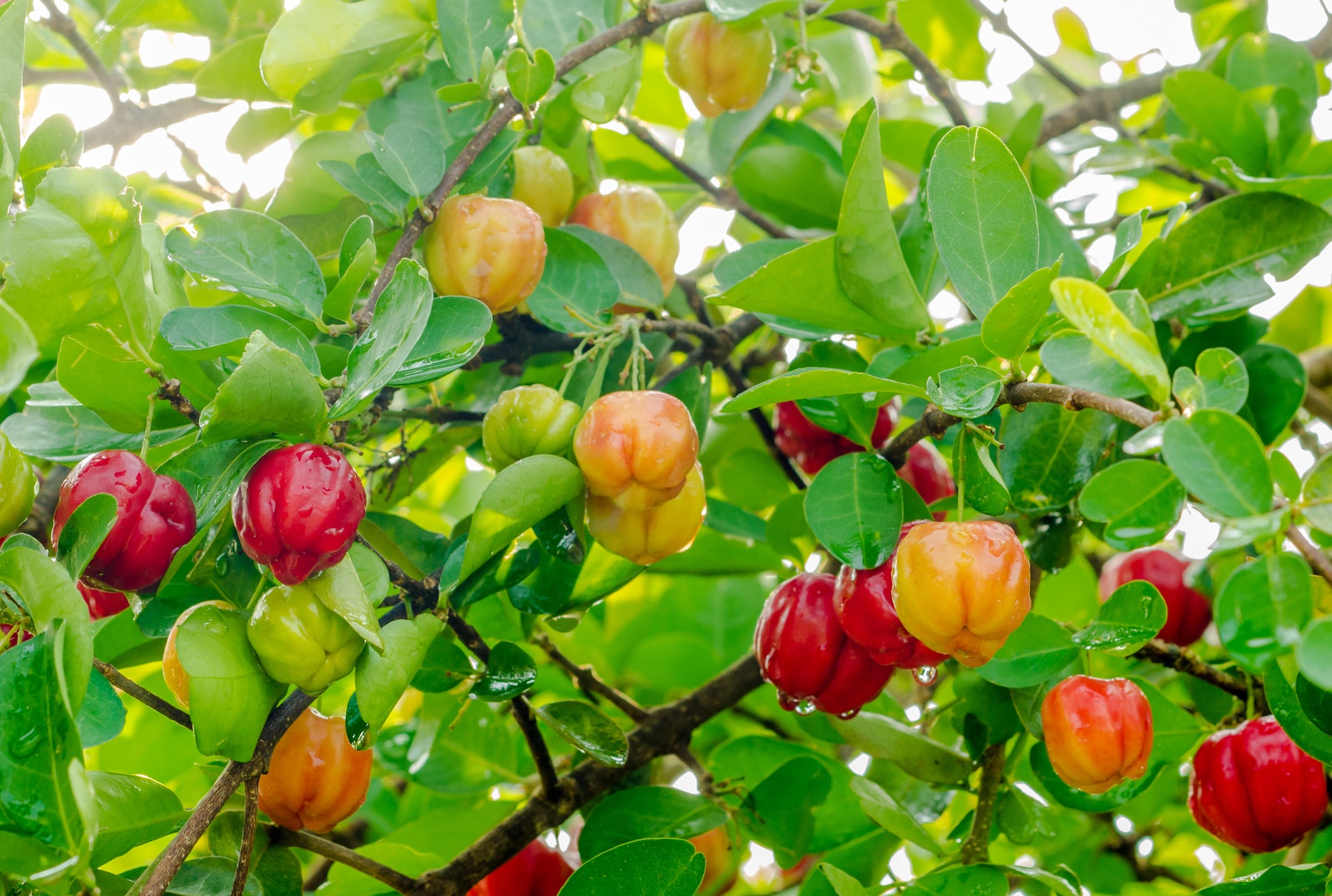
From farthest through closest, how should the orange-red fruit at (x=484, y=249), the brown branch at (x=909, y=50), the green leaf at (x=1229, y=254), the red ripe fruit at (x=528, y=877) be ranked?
the brown branch at (x=909, y=50)
the red ripe fruit at (x=528, y=877)
the green leaf at (x=1229, y=254)
the orange-red fruit at (x=484, y=249)

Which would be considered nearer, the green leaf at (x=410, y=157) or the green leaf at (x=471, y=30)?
the green leaf at (x=410, y=157)

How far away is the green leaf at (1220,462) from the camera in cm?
67

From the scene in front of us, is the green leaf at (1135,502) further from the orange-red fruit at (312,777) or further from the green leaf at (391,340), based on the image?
the orange-red fruit at (312,777)

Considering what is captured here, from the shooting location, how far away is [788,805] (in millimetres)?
1326

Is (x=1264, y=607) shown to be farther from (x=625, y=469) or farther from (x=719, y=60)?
(x=719, y=60)

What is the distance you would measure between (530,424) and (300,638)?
34 centimetres

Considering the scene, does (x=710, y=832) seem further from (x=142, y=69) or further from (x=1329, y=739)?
(x=142, y=69)

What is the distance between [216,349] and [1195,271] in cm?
107

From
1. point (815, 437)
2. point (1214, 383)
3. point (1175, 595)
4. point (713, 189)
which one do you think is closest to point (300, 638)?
point (1214, 383)

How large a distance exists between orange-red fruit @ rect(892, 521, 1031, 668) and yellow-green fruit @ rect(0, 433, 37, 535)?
756mm

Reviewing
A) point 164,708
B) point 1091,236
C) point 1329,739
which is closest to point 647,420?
point 164,708

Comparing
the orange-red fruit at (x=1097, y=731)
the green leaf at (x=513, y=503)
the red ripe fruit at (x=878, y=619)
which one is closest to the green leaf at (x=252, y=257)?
the green leaf at (x=513, y=503)

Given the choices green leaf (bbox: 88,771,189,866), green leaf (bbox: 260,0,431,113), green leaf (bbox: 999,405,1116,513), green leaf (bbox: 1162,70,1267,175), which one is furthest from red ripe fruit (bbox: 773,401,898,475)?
green leaf (bbox: 88,771,189,866)

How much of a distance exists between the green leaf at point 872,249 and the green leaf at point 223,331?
1.61 feet
